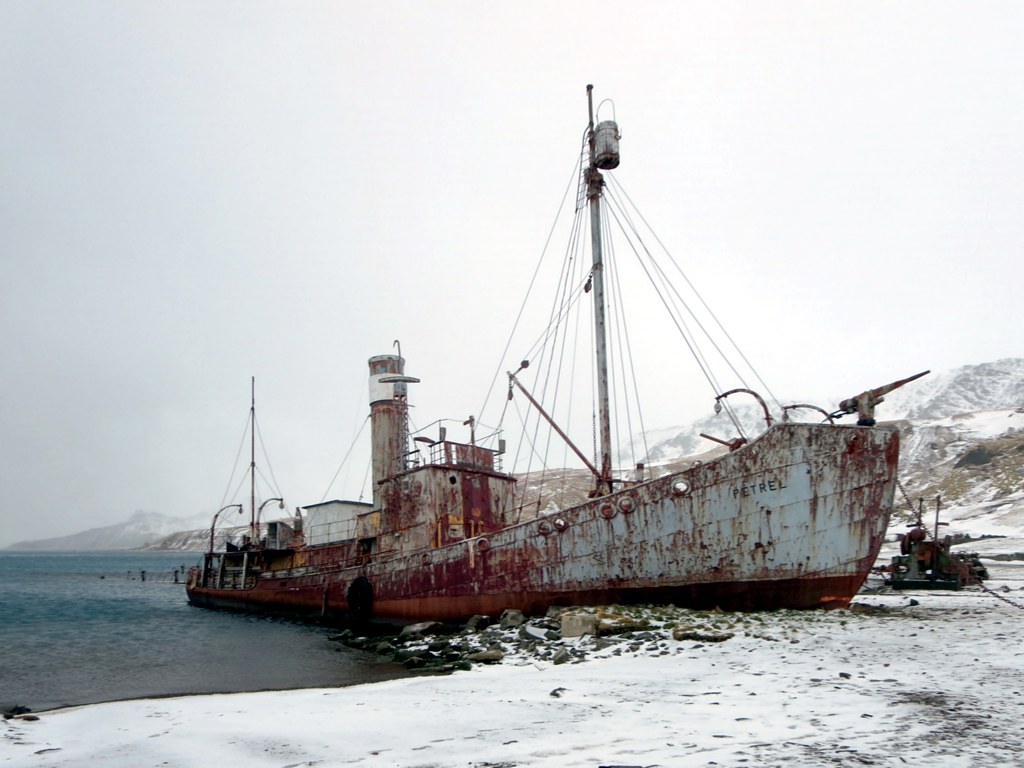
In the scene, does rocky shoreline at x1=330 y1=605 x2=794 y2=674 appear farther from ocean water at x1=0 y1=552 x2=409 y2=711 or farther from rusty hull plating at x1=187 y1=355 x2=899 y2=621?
ocean water at x1=0 y1=552 x2=409 y2=711

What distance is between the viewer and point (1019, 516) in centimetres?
5253

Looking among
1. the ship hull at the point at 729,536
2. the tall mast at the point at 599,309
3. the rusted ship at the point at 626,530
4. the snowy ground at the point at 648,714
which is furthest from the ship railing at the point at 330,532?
the snowy ground at the point at 648,714

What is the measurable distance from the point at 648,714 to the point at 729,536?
826 centimetres

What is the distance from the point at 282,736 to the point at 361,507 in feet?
70.0

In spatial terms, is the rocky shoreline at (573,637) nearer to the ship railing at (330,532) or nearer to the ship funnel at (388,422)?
the ship funnel at (388,422)

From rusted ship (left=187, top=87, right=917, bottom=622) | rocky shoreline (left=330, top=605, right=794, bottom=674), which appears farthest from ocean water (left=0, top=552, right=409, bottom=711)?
rusted ship (left=187, top=87, right=917, bottom=622)

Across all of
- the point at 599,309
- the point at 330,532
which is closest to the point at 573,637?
the point at 599,309

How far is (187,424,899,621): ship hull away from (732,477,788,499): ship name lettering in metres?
0.02

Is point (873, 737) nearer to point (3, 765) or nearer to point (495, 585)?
point (3, 765)

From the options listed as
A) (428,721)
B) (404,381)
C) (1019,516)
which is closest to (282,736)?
(428,721)

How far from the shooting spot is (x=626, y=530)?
1630 centimetres

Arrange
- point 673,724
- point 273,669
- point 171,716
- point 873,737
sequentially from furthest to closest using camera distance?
point 273,669
point 171,716
point 673,724
point 873,737

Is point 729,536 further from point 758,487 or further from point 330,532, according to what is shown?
point 330,532

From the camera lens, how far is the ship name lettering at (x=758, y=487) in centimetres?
1486
